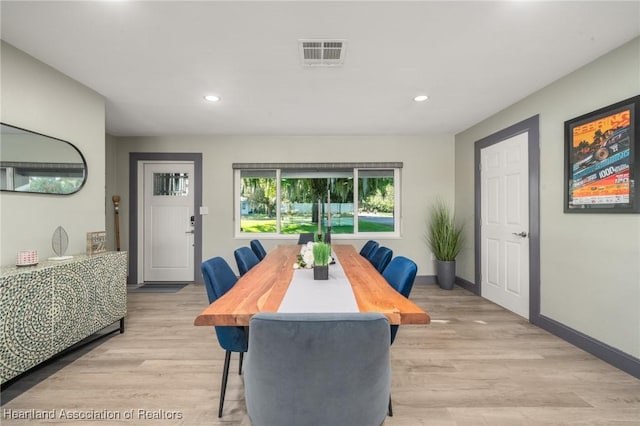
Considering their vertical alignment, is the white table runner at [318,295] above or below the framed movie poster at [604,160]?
below

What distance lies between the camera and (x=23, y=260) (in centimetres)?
196

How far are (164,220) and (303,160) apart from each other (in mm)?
2524

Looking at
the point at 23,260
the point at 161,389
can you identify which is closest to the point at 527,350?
the point at 161,389

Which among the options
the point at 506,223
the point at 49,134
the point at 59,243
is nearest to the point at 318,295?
the point at 59,243

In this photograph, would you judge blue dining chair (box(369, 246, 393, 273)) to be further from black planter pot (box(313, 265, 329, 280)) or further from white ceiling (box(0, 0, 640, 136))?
white ceiling (box(0, 0, 640, 136))

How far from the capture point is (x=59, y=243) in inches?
89.4

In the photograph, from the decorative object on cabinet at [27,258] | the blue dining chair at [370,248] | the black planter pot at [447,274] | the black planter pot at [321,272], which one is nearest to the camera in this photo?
the black planter pot at [321,272]

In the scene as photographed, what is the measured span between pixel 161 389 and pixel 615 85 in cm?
401

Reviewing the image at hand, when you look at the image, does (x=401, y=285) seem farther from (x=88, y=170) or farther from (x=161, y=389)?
(x=88, y=170)

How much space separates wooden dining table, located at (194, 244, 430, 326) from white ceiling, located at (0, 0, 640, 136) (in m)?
1.66

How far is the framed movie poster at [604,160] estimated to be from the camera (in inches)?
78.4

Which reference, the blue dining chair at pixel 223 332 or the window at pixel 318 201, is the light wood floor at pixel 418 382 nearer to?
the blue dining chair at pixel 223 332

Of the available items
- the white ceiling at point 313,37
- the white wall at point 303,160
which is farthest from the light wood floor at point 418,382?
the white ceiling at point 313,37

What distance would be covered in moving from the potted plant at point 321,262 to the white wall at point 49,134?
2.26 m
